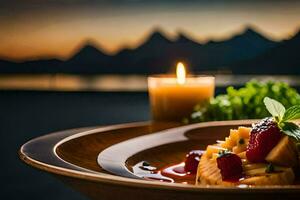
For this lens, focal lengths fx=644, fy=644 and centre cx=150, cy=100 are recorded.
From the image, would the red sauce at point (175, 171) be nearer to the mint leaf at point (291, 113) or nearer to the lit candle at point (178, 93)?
the mint leaf at point (291, 113)

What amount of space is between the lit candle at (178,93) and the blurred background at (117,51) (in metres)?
2.56

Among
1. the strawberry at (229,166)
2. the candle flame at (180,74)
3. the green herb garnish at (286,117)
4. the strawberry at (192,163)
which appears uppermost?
the candle flame at (180,74)

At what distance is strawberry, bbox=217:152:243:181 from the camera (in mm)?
752

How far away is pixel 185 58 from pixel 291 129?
3988 mm

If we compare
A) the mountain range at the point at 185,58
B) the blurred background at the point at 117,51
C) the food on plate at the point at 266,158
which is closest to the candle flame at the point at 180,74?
the food on plate at the point at 266,158

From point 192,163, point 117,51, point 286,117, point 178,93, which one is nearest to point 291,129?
point 286,117

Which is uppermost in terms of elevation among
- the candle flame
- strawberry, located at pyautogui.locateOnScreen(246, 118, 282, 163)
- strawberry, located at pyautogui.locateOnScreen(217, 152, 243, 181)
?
the candle flame

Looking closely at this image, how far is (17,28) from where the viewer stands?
5.29 metres

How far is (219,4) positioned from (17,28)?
66.7 inches

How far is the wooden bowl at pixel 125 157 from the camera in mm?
532

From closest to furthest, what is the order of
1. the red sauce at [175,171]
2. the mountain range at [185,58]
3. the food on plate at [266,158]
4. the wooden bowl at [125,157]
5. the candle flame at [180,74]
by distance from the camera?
the wooden bowl at [125,157] → the food on plate at [266,158] → the red sauce at [175,171] → the candle flame at [180,74] → the mountain range at [185,58]

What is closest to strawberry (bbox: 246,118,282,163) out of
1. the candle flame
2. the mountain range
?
the candle flame

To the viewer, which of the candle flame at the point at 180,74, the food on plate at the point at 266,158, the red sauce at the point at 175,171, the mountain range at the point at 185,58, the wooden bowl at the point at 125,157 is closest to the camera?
the wooden bowl at the point at 125,157

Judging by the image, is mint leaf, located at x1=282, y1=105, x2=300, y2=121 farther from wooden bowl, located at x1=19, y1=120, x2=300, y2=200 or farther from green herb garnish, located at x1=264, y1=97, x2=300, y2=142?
wooden bowl, located at x1=19, y1=120, x2=300, y2=200
